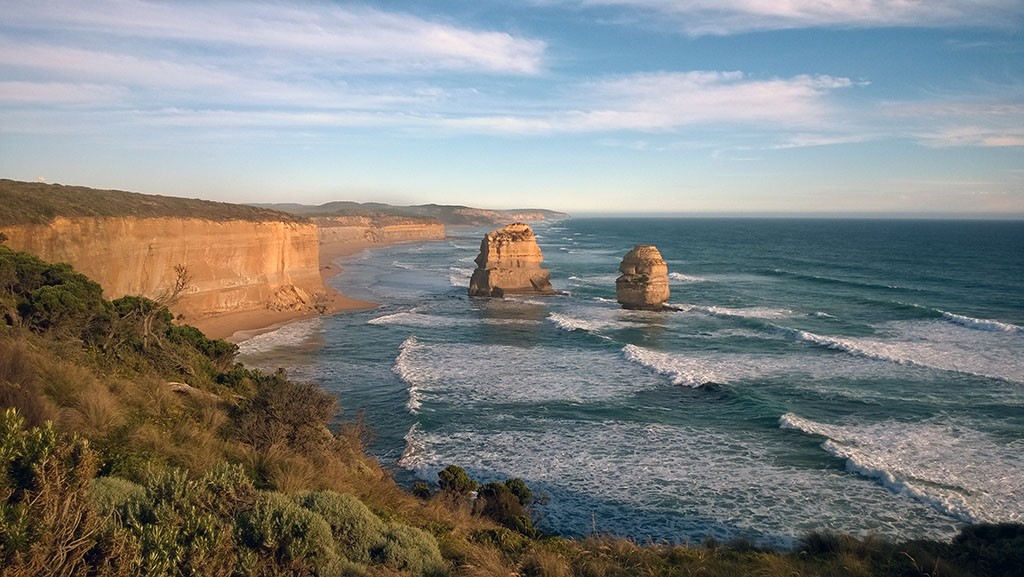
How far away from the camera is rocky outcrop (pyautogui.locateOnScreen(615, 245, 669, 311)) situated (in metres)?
42.6

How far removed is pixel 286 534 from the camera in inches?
262

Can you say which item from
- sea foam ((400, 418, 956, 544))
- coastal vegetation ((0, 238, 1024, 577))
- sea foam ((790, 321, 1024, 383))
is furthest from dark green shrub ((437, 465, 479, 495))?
sea foam ((790, 321, 1024, 383))

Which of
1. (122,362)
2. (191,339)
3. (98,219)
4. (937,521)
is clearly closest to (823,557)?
(937,521)

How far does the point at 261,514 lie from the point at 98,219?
2788cm

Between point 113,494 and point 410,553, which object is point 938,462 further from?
point 113,494

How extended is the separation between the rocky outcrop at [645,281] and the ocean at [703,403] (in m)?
1.36

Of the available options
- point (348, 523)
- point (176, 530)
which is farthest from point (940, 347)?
point (176, 530)

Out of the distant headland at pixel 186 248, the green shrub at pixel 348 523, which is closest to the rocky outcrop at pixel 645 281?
the distant headland at pixel 186 248

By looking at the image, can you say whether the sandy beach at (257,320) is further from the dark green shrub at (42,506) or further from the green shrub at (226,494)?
the dark green shrub at (42,506)

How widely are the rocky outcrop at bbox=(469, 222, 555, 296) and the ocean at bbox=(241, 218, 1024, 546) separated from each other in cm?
220

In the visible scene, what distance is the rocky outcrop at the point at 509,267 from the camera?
48531 millimetres

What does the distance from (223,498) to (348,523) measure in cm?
157

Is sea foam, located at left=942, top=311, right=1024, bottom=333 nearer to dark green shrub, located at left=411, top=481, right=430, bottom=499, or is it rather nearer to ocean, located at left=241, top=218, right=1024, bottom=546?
ocean, located at left=241, top=218, right=1024, bottom=546

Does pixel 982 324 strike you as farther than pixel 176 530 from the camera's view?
Yes
